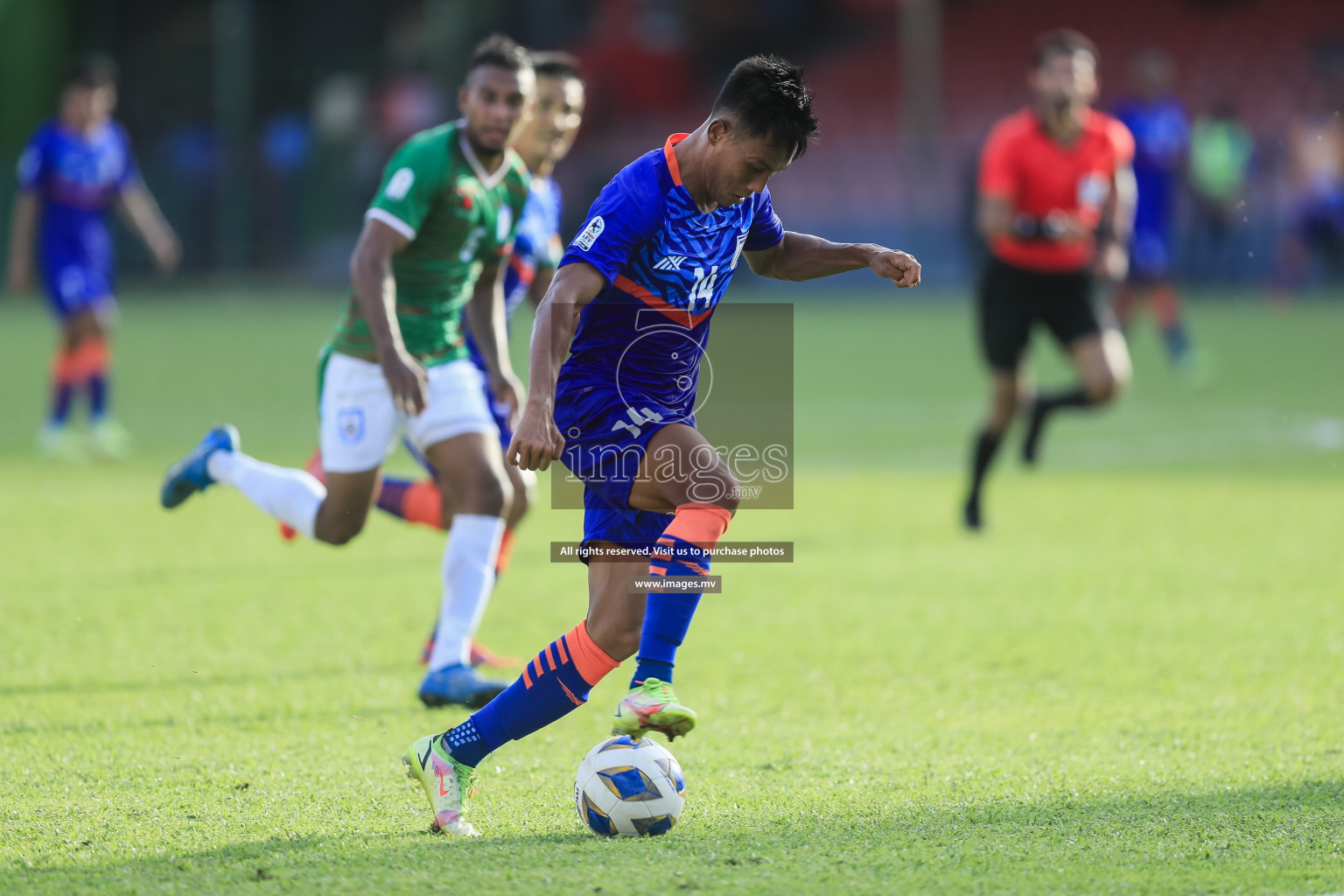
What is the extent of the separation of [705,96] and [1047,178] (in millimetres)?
25620

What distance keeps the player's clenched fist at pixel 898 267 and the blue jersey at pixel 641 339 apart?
364mm

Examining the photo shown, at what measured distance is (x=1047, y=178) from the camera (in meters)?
9.02

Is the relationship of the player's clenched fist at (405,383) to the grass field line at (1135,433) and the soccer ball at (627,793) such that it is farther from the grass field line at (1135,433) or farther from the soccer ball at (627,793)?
the grass field line at (1135,433)

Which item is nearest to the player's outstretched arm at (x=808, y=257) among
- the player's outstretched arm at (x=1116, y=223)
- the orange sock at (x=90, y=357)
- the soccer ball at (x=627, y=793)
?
the soccer ball at (x=627, y=793)

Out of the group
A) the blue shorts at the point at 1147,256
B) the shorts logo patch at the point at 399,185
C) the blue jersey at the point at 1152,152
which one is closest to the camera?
the shorts logo patch at the point at 399,185

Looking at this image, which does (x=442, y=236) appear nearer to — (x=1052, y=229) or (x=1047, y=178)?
(x=1052, y=229)

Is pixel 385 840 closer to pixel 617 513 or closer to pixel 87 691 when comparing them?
pixel 617 513

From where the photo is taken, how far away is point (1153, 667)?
5.93 metres

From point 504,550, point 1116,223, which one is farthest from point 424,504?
point 1116,223

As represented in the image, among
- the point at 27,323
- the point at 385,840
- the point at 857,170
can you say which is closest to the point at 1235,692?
the point at 385,840

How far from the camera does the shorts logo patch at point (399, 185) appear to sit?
18.0 feet

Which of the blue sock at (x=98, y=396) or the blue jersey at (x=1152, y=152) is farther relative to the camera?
the blue jersey at (x=1152, y=152)

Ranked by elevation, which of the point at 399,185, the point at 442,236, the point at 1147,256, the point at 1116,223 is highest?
the point at 1147,256

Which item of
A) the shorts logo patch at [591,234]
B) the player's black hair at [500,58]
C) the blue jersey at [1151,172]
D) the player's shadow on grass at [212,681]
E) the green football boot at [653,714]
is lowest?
the player's shadow on grass at [212,681]
